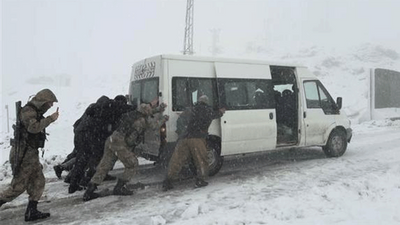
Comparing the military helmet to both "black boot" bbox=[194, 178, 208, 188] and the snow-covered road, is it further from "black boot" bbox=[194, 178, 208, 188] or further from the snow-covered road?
"black boot" bbox=[194, 178, 208, 188]

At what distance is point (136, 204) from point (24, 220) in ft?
5.21

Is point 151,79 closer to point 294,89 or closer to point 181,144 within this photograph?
point 181,144

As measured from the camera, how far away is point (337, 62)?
46.1 m

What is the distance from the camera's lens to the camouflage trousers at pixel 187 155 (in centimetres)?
620

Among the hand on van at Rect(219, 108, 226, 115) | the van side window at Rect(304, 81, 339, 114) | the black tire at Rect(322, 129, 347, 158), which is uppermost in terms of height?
the van side window at Rect(304, 81, 339, 114)

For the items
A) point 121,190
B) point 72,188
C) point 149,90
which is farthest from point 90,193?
point 149,90

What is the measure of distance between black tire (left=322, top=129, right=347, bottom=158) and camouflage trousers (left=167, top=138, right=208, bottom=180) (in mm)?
4031

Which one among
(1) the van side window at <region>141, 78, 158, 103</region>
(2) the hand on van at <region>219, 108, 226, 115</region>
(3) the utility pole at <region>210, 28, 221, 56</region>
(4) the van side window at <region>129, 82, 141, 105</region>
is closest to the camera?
(2) the hand on van at <region>219, 108, 226, 115</region>

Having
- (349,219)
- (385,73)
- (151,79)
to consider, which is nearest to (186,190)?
(151,79)

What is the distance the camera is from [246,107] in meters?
7.26

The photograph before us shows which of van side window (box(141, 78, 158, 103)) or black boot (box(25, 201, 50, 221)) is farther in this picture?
van side window (box(141, 78, 158, 103))

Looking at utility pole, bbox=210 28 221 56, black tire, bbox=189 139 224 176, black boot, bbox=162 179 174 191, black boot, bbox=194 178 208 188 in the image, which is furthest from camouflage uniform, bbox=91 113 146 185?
utility pole, bbox=210 28 221 56

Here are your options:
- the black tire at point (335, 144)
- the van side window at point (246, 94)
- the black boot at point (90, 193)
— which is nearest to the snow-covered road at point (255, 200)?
the black boot at point (90, 193)

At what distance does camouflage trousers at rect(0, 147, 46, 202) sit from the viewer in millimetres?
4750
